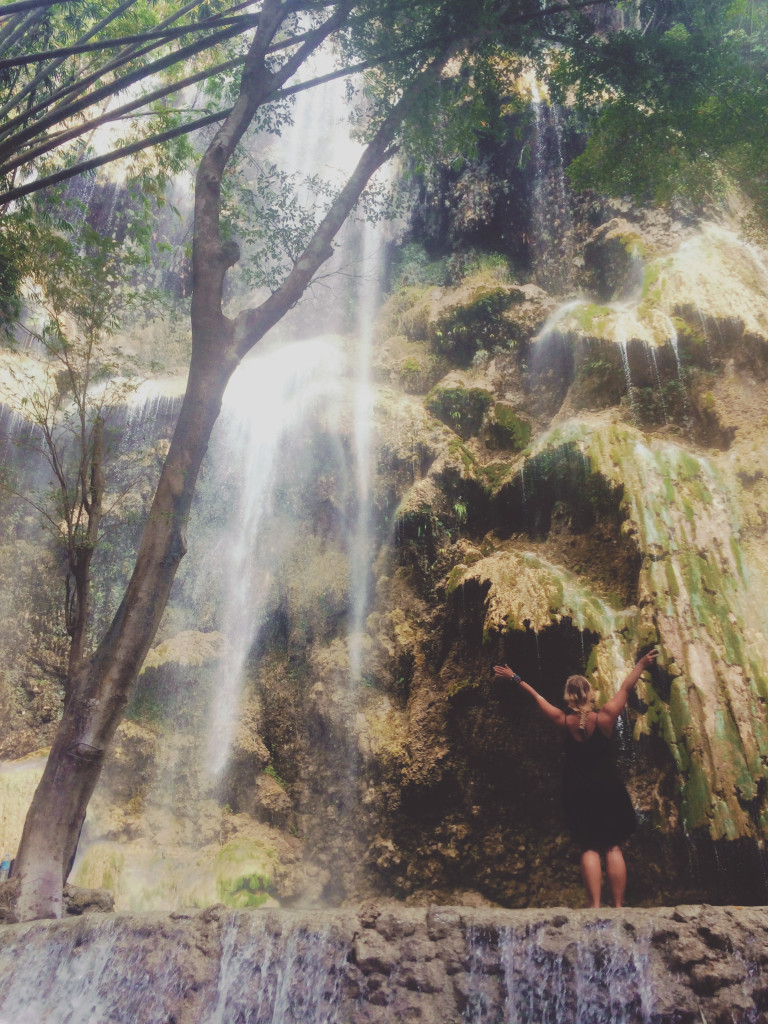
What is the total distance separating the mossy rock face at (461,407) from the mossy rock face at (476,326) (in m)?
1.41

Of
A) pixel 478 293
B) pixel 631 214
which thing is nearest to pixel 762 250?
pixel 631 214

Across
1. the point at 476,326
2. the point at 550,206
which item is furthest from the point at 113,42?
the point at 550,206

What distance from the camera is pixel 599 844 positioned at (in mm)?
3746

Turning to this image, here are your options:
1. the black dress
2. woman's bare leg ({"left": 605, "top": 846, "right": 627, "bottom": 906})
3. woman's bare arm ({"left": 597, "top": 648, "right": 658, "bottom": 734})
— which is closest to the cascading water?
woman's bare arm ({"left": 597, "top": 648, "right": 658, "bottom": 734})

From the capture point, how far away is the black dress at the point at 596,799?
3748 millimetres

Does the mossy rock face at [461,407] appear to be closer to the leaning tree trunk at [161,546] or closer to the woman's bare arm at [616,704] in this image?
the leaning tree trunk at [161,546]

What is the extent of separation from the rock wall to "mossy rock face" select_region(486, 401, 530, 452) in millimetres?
7691

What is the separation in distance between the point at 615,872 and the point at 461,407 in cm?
809

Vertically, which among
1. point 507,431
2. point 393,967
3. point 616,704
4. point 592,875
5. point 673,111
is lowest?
point 393,967

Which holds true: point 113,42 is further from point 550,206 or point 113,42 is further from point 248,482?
point 550,206

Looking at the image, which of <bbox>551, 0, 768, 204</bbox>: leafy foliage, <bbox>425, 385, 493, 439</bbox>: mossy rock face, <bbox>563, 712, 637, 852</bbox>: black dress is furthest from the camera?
<bbox>425, 385, 493, 439</bbox>: mossy rock face

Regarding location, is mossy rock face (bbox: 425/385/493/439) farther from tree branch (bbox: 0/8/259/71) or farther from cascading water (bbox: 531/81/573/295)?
tree branch (bbox: 0/8/259/71)

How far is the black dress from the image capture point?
12.3ft

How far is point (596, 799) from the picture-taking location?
3775 millimetres
